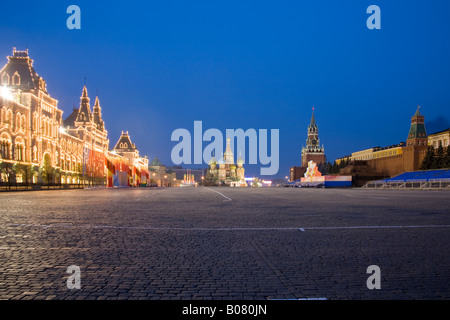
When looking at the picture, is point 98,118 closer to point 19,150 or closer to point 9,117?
point 19,150

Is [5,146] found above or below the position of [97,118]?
below

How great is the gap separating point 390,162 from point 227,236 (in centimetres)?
8920

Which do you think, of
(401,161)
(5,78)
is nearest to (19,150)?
(5,78)

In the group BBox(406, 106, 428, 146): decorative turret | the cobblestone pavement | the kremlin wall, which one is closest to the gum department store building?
the cobblestone pavement

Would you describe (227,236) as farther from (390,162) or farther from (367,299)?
(390,162)

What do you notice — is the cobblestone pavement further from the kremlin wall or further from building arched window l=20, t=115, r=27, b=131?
the kremlin wall

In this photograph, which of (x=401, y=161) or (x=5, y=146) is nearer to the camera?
(x=5, y=146)

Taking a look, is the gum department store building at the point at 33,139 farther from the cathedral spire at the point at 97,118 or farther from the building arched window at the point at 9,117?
the cathedral spire at the point at 97,118

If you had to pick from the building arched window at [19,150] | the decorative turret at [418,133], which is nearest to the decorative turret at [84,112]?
the building arched window at [19,150]

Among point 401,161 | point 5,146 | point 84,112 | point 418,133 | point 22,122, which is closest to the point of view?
point 5,146

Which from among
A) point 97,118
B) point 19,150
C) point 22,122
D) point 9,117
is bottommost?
point 19,150

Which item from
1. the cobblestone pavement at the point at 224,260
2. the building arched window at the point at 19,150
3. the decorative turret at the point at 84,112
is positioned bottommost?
the cobblestone pavement at the point at 224,260

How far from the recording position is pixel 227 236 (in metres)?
7.86
